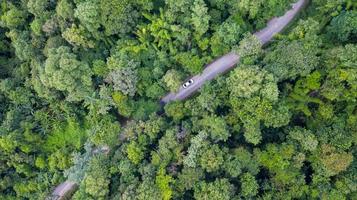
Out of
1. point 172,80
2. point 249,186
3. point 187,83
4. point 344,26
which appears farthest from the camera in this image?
point 187,83

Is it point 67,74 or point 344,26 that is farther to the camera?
point 67,74

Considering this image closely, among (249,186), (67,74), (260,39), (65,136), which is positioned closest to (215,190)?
(249,186)

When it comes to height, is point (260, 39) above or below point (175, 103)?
below

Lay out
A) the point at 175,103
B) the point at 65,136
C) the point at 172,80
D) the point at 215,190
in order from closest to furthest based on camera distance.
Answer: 1. the point at 215,190
2. the point at 172,80
3. the point at 175,103
4. the point at 65,136

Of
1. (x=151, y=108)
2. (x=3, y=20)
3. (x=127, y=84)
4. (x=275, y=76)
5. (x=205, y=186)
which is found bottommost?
(x=205, y=186)

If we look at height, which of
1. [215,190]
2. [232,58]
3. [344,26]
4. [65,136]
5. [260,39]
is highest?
[65,136]

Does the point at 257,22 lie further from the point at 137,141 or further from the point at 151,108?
the point at 137,141

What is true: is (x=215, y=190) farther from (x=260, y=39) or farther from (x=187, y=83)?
(x=260, y=39)

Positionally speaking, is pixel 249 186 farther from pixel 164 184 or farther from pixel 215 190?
pixel 164 184

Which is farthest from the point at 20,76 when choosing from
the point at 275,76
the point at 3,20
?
the point at 275,76

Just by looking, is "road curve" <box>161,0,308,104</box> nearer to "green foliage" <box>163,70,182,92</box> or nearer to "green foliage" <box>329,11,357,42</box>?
"green foliage" <box>163,70,182,92</box>
